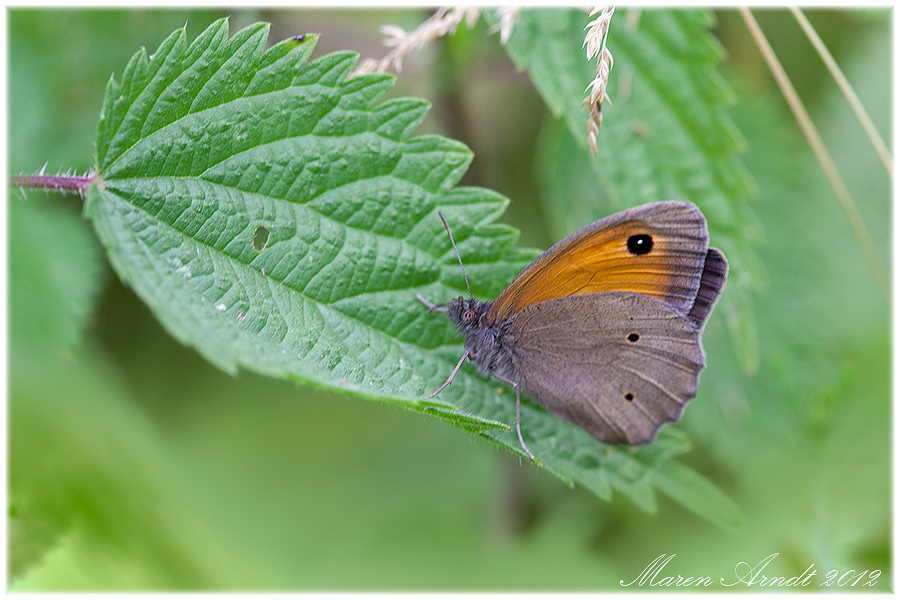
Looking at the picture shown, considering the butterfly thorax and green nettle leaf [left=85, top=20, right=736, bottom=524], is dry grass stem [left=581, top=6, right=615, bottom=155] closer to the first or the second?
green nettle leaf [left=85, top=20, right=736, bottom=524]

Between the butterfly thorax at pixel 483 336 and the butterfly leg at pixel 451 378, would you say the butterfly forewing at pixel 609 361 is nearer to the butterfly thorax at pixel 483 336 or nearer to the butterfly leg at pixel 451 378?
the butterfly thorax at pixel 483 336

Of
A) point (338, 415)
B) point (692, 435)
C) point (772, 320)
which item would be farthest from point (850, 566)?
point (338, 415)

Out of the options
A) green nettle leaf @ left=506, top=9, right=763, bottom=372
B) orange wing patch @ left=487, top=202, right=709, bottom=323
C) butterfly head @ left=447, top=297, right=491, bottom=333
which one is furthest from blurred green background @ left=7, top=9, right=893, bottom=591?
orange wing patch @ left=487, top=202, right=709, bottom=323

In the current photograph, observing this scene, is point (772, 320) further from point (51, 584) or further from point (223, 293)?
point (51, 584)

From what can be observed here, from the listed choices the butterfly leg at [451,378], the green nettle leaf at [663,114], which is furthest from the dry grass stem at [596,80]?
the butterfly leg at [451,378]

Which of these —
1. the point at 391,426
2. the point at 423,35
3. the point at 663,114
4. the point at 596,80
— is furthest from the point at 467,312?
the point at 391,426
